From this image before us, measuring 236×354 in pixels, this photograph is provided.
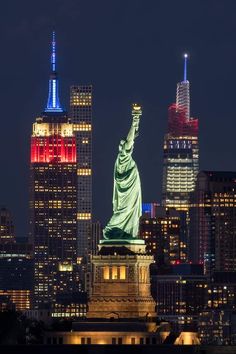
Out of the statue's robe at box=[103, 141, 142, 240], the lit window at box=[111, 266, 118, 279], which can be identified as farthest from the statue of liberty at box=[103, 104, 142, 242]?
the lit window at box=[111, 266, 118, 279]

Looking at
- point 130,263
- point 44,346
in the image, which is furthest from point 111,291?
point 44,346

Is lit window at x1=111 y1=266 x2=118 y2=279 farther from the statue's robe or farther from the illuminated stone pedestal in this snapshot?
the statue's robe

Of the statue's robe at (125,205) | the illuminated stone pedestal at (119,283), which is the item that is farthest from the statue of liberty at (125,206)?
the illuminated stone pedestal at (119,283)

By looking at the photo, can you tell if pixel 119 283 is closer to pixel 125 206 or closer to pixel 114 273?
pixel 114 273

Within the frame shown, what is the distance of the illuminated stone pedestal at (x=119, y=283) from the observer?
477 feet

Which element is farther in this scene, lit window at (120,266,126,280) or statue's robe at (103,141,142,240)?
statue's robe at (103,141,142,240)

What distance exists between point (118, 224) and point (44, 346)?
14114mm

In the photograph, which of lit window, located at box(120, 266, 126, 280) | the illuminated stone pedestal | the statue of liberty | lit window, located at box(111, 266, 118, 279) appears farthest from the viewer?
the statue of liberty

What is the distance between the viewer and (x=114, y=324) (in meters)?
140

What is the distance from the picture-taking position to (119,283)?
478 ft

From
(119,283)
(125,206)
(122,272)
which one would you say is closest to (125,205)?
(125,206)

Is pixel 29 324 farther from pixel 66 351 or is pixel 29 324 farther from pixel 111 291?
pixel 66 351

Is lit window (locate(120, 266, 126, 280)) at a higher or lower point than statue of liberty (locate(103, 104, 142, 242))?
lower

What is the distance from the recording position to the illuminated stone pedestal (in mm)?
145250
